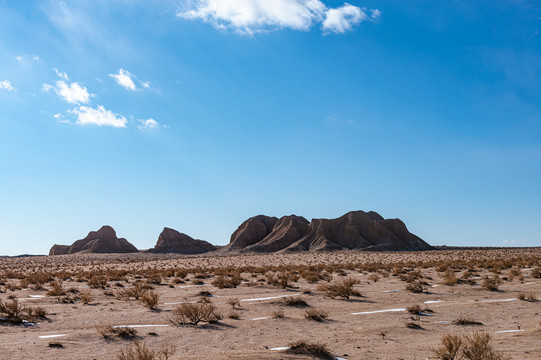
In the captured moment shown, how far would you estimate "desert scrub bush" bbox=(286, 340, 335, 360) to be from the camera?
8477 mm

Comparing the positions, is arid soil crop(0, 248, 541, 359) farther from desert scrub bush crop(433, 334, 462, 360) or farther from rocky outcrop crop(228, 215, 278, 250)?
rocky outcrop crop(228, 215, 278, 250)

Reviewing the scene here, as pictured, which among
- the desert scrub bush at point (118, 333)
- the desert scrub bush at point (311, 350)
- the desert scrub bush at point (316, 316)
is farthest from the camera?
the desert scrub bush at point (316, 316)

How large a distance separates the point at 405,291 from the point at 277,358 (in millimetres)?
12646

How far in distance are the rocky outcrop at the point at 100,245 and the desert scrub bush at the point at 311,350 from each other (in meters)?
116

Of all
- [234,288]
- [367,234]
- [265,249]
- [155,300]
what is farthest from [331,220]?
[155,300]

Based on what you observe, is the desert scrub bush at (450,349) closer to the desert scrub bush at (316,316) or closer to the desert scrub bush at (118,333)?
the desert scrub bush at (316,316)

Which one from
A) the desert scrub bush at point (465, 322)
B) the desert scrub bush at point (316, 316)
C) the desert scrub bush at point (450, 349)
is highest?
the desert scrub bush at point (450, 349)

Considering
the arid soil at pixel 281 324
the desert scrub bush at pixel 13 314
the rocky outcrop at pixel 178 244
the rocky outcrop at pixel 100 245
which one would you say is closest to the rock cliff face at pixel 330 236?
the rocky outcrop at pixel 178 244

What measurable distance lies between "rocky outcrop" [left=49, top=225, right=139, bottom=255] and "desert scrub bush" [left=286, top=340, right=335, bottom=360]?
11566 centimetres

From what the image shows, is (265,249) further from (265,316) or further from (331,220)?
(265,316)

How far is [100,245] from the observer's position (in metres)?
116

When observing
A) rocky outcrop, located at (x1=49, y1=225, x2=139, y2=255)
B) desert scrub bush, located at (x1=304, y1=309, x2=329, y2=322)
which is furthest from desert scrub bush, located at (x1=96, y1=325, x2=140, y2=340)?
rocky outcrop, located at (x1=49, y1=225, x2=139, y2=255)

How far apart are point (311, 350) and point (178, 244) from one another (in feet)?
383

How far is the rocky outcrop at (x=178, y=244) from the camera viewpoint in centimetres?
11761
